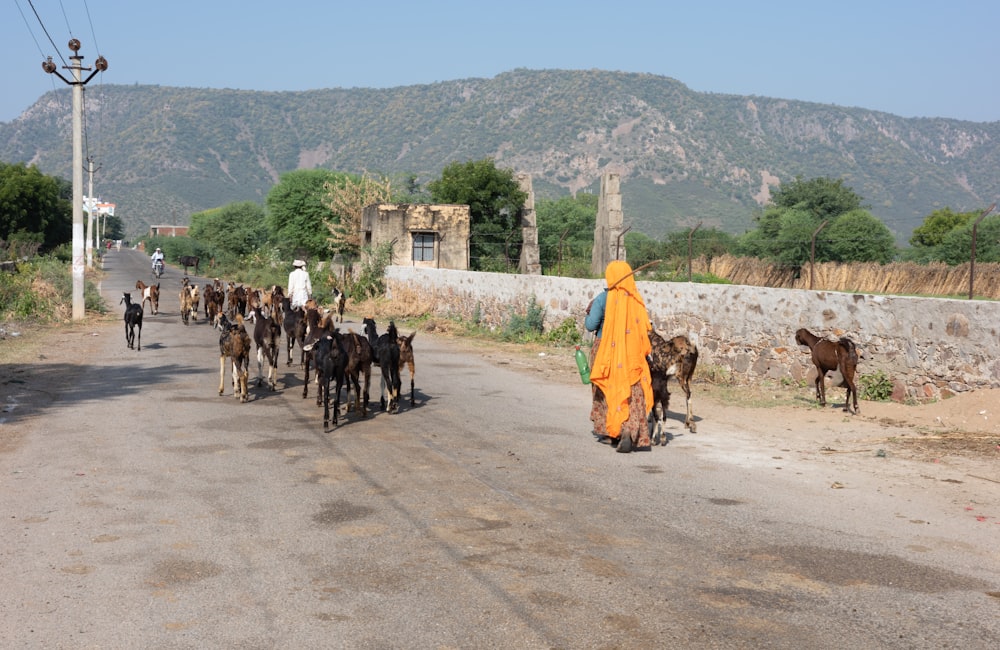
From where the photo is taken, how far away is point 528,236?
163 ft

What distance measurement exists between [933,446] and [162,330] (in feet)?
65.4

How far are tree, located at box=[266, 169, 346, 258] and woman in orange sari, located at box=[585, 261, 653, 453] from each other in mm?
49884

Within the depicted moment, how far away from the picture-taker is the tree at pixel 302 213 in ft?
198

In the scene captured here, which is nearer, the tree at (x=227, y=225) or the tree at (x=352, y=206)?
the tree at (x=352, y=206)

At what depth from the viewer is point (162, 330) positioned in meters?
25.1

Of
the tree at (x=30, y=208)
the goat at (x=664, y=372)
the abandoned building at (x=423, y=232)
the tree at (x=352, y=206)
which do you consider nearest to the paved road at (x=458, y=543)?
the goat at (x=664, y=372)

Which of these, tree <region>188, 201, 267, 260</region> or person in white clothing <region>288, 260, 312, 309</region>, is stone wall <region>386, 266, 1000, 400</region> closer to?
person in white clothing <region>288, 260, 312, 309</region>

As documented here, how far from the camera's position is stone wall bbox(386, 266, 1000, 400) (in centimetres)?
1237

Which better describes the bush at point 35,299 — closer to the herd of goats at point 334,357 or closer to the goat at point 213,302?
the goat at point 213,302

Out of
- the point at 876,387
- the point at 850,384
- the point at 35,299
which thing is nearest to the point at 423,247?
the point at 35,299

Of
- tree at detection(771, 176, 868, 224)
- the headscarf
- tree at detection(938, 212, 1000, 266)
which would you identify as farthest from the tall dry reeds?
tree at detection(771, 176, 868, 224)

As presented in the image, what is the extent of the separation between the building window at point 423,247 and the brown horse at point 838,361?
3253 centimetres

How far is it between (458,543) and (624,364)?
4.05m

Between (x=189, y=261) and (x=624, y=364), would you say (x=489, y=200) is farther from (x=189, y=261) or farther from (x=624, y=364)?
(x=624, y=364)
